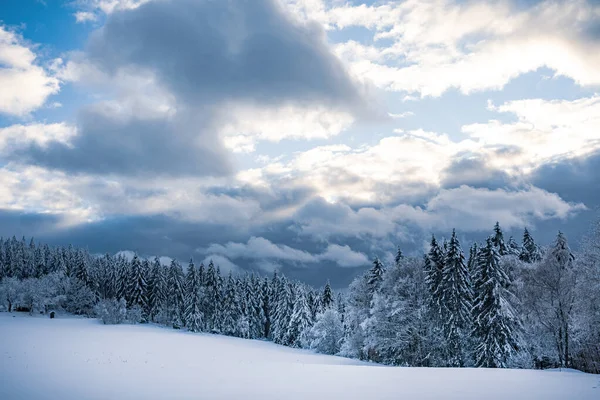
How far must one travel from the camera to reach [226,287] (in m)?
103

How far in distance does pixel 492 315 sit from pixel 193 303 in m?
71.9

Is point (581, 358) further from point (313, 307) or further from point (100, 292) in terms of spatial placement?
point (100, 292)

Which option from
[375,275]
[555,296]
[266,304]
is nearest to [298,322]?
[266,304]

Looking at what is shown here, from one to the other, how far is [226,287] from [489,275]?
7400 cm

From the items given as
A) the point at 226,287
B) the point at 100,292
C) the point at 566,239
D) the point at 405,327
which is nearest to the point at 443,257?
the point at 405,327

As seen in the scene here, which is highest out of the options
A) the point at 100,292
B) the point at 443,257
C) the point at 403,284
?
the point at 443,257

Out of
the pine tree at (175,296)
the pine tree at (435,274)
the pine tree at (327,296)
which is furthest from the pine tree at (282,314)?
the pine tree at (435,274)

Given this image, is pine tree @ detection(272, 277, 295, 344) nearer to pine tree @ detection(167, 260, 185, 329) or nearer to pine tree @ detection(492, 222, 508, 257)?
pine tree @ detection(167, 260, 185, 329)

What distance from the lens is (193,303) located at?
310 ft

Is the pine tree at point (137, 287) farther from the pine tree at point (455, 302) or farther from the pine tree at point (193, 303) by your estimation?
the pine tree at point (455, 302)

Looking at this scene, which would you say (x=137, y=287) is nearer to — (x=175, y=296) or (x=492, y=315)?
(x=175, y=296)

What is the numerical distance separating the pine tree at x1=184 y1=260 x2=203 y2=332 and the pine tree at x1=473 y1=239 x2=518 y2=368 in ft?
221

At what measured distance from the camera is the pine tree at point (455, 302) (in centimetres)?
4472

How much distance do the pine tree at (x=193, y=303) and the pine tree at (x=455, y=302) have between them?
214ft
